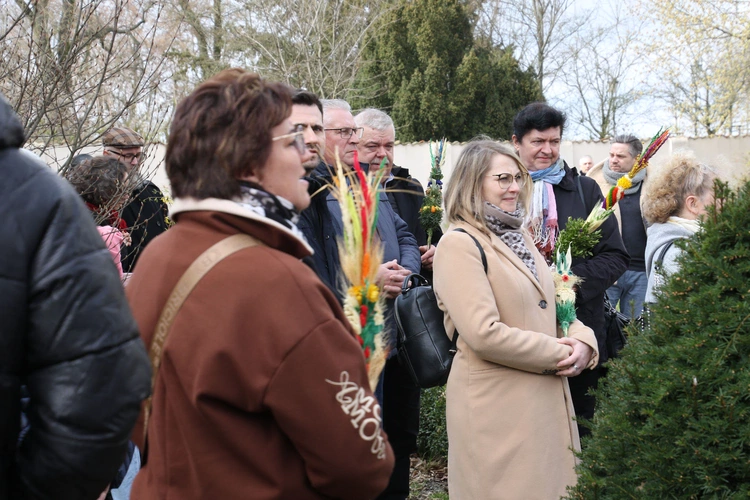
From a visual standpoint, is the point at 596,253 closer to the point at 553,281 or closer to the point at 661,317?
the point at 553,281

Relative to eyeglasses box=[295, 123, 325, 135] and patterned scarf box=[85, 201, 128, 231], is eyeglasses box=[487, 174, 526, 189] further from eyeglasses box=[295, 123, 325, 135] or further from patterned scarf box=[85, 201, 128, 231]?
patterned scarf box=[85, 201, 128, 231]

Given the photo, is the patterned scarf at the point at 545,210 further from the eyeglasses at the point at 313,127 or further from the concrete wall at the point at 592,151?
the concrete wall at the point at 592,151

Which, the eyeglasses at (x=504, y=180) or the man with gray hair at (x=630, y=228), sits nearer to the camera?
the eyeglasses at (x=504, y=180)

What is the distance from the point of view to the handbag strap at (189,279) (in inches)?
70.7

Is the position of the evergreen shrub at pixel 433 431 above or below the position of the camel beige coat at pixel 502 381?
below

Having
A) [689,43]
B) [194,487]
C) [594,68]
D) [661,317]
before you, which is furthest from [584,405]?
[594,68]

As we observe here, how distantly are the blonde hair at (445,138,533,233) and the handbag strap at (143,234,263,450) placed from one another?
6.44 ft

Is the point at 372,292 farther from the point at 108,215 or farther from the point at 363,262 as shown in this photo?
the point at 108,215

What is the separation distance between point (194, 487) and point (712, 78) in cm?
2126

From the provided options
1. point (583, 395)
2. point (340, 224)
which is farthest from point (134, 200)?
A: point (583, 395)

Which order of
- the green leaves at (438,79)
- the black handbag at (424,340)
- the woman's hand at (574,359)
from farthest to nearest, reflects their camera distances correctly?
the green leaves at (438,79), the black handbag at (424,340), the woman's hand at (574,359)

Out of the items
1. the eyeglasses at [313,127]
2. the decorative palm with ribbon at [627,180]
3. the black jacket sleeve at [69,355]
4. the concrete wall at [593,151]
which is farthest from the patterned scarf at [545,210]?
the concrete wall at [593,151]

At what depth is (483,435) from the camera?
3.48m

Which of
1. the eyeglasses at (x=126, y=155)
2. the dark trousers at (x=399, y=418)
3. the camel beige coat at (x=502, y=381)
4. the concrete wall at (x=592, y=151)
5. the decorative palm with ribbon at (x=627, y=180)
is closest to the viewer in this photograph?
the camel beige coat at (x=502, y=381)
